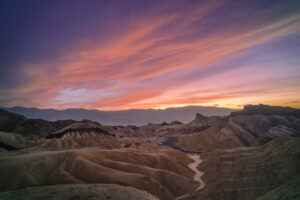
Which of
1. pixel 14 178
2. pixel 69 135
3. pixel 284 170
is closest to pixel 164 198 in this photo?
pixel 284 170

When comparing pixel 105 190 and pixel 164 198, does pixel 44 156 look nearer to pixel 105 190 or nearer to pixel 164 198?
pixel 105 190

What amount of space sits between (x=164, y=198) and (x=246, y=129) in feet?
352

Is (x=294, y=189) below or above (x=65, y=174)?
above

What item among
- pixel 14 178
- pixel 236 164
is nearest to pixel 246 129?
pixel 236 164

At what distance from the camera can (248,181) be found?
43906mm

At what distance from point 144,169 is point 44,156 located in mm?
31822

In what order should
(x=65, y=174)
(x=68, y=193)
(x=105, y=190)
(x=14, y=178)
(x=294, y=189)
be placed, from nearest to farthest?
(x=294, y=189)
(x=68, y=193)
(x=105, y=190)
(x=14, y=178)
(x=65, y=174)

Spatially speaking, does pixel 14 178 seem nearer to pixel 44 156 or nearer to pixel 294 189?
pixel 44 156

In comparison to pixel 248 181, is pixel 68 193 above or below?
above

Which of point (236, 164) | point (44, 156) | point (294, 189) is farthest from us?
point (236, 164)

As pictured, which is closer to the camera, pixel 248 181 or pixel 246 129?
pixel 248 181

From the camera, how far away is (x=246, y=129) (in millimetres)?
A: 126812

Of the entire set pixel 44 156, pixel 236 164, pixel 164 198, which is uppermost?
pixel 44 156

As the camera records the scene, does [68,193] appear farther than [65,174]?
No
